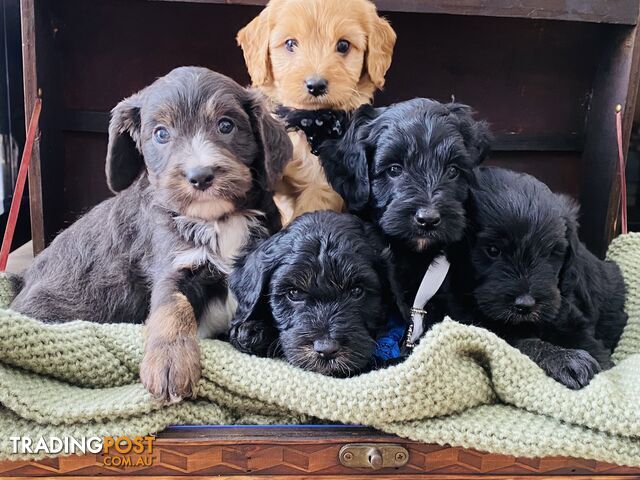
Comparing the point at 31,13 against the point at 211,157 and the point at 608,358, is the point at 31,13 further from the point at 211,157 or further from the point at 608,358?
the point at 608,358

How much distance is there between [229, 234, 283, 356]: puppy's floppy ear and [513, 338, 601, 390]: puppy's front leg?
86cm

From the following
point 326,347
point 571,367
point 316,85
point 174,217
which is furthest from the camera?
point 316,85

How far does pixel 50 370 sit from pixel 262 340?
0.64 metres

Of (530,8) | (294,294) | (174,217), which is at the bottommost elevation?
(294,294)

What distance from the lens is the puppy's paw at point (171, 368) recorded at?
5.49 feet

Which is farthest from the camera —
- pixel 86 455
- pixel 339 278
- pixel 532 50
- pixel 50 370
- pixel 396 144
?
pixel 532 50

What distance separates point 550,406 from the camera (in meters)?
1.65

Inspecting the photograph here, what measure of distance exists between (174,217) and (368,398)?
101 cm

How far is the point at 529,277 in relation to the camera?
190 cm

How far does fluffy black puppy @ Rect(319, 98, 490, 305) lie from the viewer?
6.31ft

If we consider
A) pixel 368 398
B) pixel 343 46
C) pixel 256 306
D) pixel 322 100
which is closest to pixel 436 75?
pixel 343 46

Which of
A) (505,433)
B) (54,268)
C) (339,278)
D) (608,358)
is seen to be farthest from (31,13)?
(608,358)

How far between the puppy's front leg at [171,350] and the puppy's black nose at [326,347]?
0.36 meters

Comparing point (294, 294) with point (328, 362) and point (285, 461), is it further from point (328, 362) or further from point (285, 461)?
point (285, 461)
